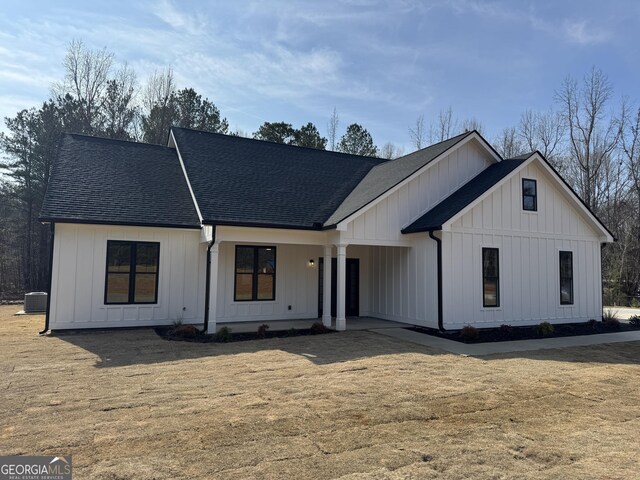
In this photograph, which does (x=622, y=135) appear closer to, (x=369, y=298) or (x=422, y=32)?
(x=422, y=32)

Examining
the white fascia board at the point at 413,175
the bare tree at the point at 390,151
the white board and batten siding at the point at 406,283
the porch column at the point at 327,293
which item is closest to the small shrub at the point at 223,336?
the porch column at the point at 327,293

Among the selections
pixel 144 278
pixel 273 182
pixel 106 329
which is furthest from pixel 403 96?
pixel 106 329

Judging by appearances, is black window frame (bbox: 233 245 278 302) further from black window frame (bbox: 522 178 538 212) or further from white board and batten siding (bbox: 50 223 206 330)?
black window frame (bbox: 522 178 538 212)

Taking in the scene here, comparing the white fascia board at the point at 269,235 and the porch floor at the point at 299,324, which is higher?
the white fascia board at the point at 269,235

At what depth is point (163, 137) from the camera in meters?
28.7

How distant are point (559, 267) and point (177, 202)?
12.3 metres

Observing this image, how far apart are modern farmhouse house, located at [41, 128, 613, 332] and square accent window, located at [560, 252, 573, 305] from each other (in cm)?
5

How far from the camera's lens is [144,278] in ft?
38.6

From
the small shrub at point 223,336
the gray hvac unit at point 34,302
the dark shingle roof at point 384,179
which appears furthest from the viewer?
the gray hvac unit at point 34,302

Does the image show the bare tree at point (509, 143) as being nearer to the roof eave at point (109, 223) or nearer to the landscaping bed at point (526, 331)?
the landscaping bed at point (526, 331)

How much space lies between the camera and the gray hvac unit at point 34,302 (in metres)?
15.3

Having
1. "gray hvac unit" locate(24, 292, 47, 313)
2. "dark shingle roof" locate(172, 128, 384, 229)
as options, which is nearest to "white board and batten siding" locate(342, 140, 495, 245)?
"dark shingle roof" locate(172, 128, 384, 229)

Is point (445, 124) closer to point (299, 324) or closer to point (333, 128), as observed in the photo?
point (333, 128)

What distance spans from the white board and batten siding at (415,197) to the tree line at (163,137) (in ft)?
48.5
